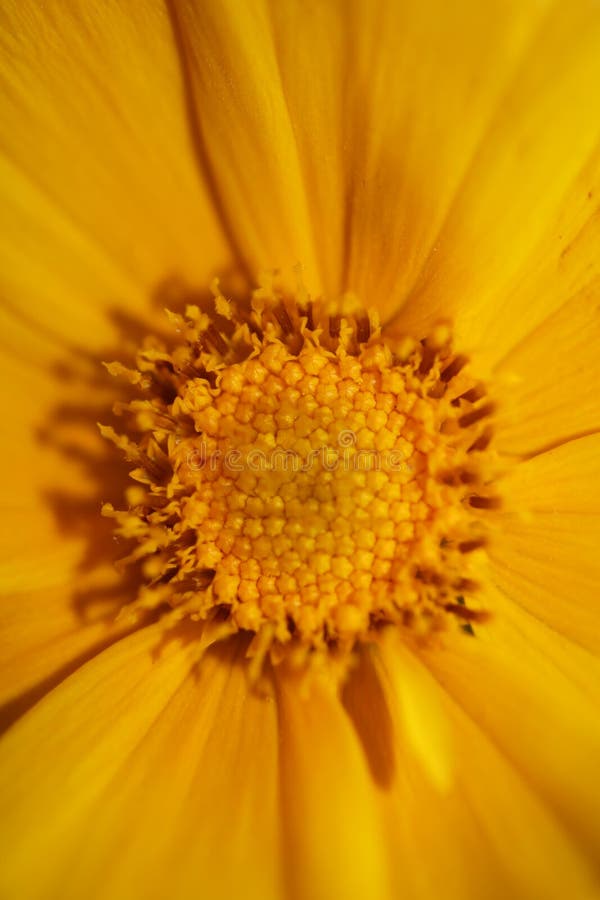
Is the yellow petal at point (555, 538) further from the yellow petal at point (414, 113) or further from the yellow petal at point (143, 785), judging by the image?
the yellow petal at point (143, 785)

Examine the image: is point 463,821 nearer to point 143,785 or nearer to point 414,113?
point 143,785

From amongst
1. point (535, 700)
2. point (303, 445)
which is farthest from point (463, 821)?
point (303, 445)

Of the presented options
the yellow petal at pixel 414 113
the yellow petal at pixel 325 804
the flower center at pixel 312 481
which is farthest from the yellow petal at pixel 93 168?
the yellow petal at pixel 325 804

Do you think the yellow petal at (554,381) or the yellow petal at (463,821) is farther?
the yellow petal at (554,381)

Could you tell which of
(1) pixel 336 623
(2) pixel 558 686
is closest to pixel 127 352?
(1) pixel 336 623

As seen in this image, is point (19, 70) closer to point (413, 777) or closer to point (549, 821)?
point (413, 777)

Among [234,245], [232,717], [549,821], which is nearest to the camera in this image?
[549,821]
